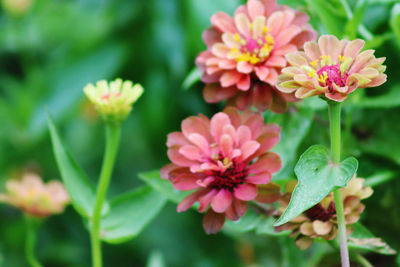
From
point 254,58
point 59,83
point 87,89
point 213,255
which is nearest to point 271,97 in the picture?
point 254,58

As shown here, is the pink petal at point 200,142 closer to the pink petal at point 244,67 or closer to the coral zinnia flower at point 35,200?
the pink petal at point 244,67

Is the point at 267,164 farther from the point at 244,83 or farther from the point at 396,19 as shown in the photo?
the point at 396,19

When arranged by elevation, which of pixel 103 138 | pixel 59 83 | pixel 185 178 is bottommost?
pixel 103 138

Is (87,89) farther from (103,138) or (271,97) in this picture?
(103,138)

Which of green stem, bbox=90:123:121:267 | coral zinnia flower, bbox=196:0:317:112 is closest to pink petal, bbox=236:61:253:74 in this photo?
coral zinnia flower, bbox=196:0:317:112

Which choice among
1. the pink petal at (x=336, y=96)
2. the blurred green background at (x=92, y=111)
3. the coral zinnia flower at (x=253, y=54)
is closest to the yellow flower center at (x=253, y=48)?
the coral zinnia flower at (x=253, y=54)

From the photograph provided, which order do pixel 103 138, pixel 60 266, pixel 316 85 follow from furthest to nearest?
pixel 103 138, pixel 60 266, pixel 316 85

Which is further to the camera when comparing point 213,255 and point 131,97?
point 213,255
